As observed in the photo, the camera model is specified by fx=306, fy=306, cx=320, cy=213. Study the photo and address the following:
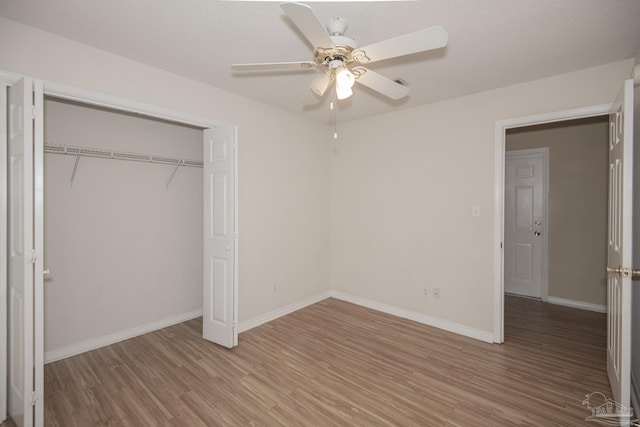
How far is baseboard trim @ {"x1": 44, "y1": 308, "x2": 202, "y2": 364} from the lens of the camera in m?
2.79

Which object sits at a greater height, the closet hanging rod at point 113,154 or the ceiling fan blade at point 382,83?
the ceiling fan blade at point 382,83

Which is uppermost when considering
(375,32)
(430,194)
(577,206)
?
(375,32)

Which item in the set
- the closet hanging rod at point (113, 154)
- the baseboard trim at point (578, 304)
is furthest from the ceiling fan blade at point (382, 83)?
the baseboard trim at point (578, 304)

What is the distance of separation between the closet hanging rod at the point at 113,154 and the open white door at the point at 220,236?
57 centimetres

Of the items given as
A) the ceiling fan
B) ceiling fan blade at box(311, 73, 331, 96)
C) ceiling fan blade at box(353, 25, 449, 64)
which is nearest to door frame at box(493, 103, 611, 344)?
→ the ceiling fan

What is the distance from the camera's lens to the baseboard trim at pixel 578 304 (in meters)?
4.04

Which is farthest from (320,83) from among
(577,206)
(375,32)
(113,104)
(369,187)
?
(577,206)

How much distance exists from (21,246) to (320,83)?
214cm

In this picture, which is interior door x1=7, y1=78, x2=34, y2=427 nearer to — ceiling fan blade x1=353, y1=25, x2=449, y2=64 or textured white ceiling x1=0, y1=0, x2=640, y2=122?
textured white ceiling x1=0, y1=0, x2=640, y2=122

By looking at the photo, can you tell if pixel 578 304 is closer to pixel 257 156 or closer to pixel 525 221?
pixel 525 221

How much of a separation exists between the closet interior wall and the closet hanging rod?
7cm

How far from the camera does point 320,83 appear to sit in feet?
6.79

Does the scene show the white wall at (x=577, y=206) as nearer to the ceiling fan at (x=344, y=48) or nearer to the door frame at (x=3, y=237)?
the ceiling fan at (x=344, y=48)

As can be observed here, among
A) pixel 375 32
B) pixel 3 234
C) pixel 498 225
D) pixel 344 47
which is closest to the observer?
pixel 344 47
